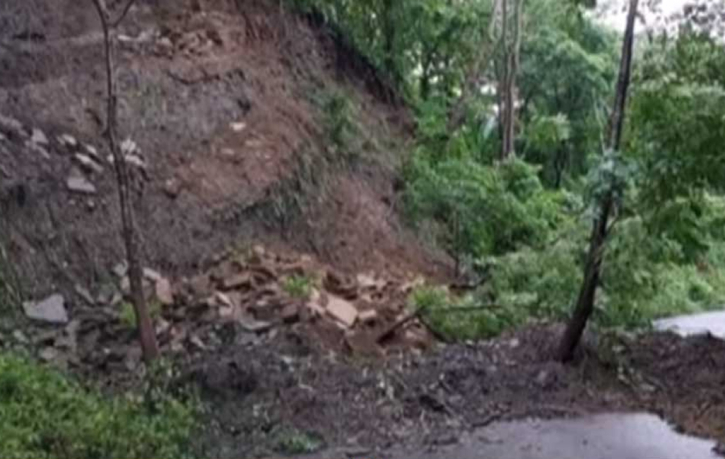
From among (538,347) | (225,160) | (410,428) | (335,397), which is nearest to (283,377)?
(335,397)

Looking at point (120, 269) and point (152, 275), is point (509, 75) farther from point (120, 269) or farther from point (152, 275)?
point (120, 269)

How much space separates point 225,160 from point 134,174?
45.9 inches

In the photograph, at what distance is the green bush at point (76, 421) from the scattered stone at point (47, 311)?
1341 mm

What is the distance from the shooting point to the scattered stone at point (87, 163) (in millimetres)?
10219

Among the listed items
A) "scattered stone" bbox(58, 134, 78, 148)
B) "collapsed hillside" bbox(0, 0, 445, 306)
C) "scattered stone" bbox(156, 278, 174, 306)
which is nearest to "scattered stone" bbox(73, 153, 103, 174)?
"collapsed hillside" bbox(0, 0, 445, 306)

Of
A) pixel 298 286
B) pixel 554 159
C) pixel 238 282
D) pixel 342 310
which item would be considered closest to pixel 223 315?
pixel 238 282

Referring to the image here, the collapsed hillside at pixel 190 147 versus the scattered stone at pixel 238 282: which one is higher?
the collapsed hillside at pixel 190 147

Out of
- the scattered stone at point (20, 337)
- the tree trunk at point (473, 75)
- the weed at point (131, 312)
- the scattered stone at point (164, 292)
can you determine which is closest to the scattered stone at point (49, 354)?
the scattered stone at point (20, 337)

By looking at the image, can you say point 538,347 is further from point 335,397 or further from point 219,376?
point 219,376

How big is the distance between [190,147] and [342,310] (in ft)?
9.26

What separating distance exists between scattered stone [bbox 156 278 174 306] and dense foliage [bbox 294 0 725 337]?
2.37 m

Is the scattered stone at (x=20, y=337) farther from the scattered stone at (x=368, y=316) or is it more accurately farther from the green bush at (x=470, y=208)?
the green bush at (x=470, y=208)

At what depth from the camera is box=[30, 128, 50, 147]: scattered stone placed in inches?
400

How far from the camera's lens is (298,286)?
31.8ft
